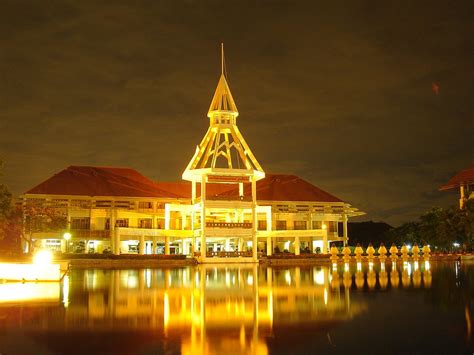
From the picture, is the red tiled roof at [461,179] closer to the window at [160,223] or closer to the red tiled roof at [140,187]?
the red tiled roof at [140,187]

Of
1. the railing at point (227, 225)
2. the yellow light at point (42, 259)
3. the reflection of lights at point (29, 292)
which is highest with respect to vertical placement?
the railing at point (227, 225)

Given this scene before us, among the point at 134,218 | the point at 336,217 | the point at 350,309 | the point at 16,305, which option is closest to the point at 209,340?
the point at 350,309

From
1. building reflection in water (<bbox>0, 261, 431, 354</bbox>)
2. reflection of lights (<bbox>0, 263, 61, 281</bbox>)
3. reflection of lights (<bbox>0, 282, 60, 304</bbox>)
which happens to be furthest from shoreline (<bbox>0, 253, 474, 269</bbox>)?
building reflection in water (<bbox>0, 261, 431, 354</bbox>)

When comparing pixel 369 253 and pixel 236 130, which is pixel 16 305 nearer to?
pixel 236 130

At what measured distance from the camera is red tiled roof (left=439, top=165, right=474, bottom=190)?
70.2 meters

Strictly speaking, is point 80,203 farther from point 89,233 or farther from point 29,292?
point 29,292

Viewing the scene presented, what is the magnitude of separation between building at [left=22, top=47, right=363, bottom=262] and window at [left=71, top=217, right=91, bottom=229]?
0.09 meters

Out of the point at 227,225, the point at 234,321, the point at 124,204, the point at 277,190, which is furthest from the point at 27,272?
the point at 277,190

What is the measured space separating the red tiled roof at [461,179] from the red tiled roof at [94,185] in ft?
113

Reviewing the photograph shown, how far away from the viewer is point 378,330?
1005 centimetres

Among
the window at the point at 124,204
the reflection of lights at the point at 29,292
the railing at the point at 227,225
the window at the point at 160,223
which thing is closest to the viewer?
the reflection of lights at the point at 29,292

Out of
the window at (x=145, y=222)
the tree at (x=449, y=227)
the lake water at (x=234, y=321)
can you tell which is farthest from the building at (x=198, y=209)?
the lake water at (x=234, y=321)

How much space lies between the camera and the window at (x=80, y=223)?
54.1 m

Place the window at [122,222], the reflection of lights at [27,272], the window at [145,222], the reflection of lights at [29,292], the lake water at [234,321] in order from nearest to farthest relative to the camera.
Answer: the lake water at [234,321], the reflection of lights at [29,292], the reflection of lights at [27,272], the window at [122,222], the window at [145,222]
